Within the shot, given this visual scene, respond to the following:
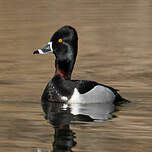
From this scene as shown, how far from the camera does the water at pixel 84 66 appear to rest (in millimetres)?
10695

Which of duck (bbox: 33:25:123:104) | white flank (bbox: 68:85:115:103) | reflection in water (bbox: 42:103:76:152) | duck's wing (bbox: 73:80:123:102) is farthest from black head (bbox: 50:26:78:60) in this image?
reflection in water (bbox: 42:103:76:152)

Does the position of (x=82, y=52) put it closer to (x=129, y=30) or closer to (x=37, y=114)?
(x=129, y=30)

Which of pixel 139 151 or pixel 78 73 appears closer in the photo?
pixel 139 151

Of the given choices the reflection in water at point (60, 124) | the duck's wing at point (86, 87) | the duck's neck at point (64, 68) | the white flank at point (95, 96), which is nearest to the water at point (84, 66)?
the reflection in water at point (60, 124)

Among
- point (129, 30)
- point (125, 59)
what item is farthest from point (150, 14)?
point (125, 59)

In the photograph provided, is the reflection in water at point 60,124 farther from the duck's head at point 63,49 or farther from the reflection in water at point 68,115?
the duck's head at point 63,49

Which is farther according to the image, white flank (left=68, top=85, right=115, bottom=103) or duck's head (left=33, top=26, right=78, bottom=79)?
duck's head (left=33, top=26, right=78, bottom=79)

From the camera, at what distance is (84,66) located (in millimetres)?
16797

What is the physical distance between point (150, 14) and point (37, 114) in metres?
13.0

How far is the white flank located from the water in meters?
0.40

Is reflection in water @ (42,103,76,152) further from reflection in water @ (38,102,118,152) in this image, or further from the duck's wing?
the duck's wing

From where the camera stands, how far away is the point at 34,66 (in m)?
16.7

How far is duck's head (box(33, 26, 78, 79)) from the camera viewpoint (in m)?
13.7

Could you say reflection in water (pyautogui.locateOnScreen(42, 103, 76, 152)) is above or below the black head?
Answer: below
